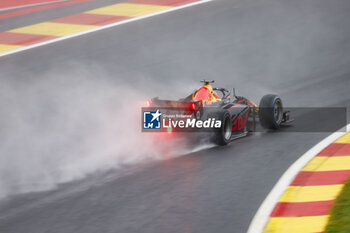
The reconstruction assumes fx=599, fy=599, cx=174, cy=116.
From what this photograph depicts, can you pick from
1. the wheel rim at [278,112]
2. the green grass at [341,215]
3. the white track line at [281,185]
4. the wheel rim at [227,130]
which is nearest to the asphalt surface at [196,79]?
the white track line at [281,185]

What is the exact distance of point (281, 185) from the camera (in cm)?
827

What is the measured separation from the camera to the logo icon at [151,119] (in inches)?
390

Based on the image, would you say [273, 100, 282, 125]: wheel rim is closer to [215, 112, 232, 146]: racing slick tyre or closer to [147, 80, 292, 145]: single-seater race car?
[147, 80, 292, 145]: single-seater race car

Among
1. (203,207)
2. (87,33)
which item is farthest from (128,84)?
(203,207)

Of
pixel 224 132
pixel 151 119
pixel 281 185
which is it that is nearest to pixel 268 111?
pixel 224 132

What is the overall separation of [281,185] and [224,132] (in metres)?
2.11

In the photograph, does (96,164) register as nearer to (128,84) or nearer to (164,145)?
(164,145)

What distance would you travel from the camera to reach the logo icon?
9.90m

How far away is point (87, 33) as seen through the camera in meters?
17.0

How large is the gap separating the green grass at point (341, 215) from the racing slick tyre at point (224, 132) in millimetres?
2757

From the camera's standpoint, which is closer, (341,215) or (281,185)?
(341,215)

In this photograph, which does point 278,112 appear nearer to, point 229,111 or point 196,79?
point 229,111

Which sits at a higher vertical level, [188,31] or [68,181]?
[188,31]

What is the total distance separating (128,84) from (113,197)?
6719 millimetres
